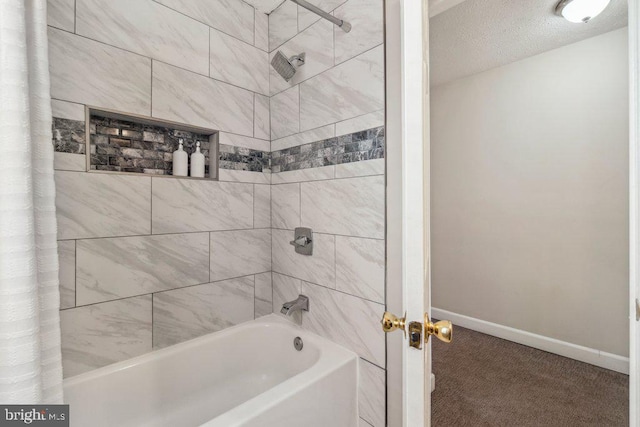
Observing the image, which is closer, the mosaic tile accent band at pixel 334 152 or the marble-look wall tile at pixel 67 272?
the marble-look wall tile at pixel 67 272

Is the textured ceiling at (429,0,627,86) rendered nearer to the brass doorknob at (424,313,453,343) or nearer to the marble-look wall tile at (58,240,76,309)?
the brass doorknob at (424,313,453,343)

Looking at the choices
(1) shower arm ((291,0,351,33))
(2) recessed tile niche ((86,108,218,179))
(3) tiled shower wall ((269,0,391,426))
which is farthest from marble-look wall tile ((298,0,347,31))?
(2) recessed tile niche ((86,108,218,179))

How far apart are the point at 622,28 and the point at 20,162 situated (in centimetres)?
331

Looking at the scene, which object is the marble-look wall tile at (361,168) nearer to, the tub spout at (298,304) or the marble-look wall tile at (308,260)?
the marble-look wall tile at (308,260)

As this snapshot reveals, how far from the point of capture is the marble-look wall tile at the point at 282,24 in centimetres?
173

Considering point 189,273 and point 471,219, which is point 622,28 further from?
point 189,273

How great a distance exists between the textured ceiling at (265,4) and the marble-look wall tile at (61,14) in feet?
3.18

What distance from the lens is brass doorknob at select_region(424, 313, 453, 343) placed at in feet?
2.10

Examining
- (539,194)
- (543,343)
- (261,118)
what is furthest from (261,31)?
(543,343)

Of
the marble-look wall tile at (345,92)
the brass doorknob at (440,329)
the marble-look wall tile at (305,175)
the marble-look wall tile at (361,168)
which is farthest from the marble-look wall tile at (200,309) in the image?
the brass doorknob at (440,329)

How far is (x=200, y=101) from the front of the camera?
1.59m

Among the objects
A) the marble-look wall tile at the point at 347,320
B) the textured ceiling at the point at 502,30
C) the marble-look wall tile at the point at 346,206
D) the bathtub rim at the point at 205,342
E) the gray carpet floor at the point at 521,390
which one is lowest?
the gray carpet floor at the point at 521,390

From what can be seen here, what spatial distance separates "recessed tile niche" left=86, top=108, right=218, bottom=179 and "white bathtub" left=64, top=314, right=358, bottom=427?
3.24ft

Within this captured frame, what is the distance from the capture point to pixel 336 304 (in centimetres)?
150
